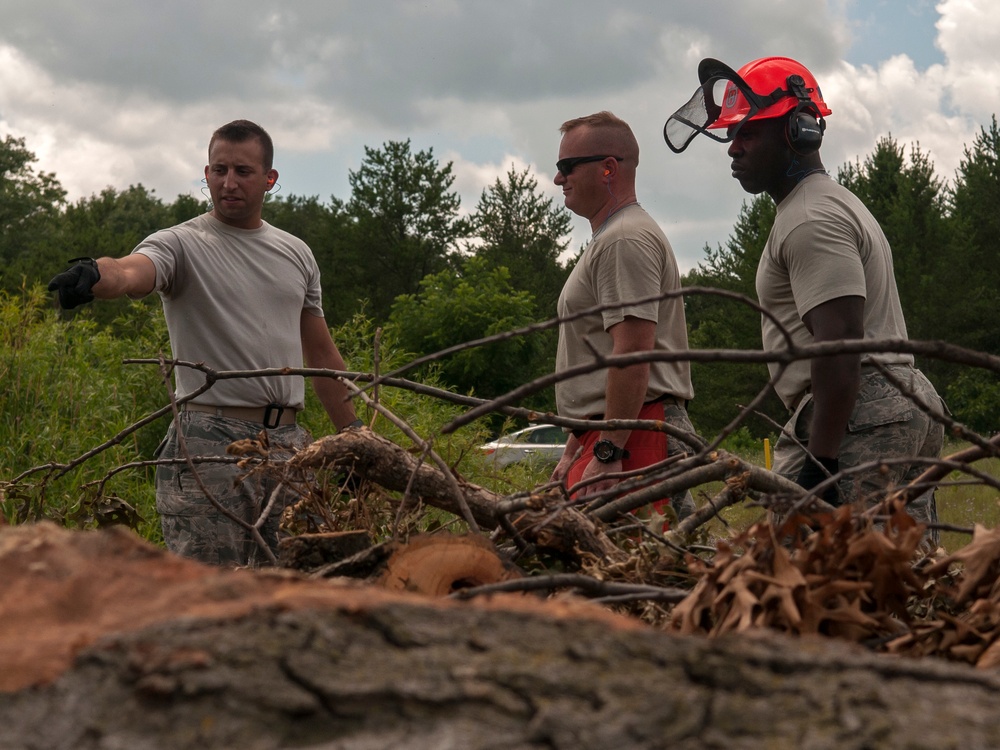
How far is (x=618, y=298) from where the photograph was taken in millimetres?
3621

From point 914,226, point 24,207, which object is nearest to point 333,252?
point 24,207

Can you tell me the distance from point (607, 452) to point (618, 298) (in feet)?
1.77

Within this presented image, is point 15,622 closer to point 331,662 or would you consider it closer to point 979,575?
point 331,662

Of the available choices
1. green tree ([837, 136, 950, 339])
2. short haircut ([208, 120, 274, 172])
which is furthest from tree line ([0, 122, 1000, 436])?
short haircut ([208, 120, 274, 172])

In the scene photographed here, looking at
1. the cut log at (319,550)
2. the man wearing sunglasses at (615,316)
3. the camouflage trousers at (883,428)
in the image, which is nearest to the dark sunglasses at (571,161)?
the man wearing sunglasses at (615,316)

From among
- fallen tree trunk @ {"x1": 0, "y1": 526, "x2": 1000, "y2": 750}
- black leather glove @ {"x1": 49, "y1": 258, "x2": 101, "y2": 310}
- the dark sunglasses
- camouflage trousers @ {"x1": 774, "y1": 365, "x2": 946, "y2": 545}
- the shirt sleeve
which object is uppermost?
the dark sunglasses

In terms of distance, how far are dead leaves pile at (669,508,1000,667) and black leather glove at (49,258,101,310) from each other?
252 centimetres

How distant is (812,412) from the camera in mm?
3217

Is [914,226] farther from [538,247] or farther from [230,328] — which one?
[230,328]

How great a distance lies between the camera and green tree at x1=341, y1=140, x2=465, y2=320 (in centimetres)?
4075

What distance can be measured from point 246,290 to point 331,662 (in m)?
3.43

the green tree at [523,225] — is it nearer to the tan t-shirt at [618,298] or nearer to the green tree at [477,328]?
the green tree at [477,328]

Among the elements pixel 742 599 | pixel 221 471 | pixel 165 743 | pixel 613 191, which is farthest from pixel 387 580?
pixel 613 191

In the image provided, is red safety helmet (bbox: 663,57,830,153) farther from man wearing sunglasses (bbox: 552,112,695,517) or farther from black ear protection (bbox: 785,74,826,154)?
man wearing sunglasses (bbox: 552,112,695,517)
